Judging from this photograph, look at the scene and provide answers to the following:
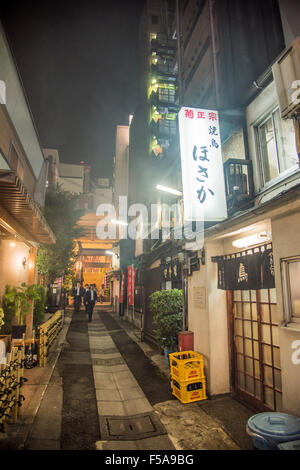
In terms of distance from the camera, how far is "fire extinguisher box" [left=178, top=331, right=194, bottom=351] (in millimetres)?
8227

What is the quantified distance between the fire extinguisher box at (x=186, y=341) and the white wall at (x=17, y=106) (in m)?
10.7

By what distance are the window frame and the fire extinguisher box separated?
3.78m

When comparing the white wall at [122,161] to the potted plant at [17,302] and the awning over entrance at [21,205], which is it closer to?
the awning over entrance at [21,205]

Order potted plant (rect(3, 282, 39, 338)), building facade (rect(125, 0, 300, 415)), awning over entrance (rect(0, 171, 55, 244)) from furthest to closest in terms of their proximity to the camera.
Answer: potted plant (rect(3, 282, 39, 338)) → awning over entrance (rect(0, 171, 55, 244)) → building facade (rect(125, 0, 300, 415))

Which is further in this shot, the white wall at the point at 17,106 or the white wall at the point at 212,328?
the white wall at the point at 17,106

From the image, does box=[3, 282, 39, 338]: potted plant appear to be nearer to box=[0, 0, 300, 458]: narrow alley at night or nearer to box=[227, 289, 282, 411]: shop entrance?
box=[0, 0, 300, 458]: narrow alley at night

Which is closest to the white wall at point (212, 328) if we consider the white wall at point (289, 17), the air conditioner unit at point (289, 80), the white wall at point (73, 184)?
the air conditioner unit at point (289, 80)

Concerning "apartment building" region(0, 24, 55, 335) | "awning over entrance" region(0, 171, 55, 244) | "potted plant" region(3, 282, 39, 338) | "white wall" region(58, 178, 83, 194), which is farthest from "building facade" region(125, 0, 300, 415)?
"white wall" region(58, 178, 83, 194)

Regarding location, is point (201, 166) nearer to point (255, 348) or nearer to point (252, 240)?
point (252, 240)

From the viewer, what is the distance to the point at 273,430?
3.83 m

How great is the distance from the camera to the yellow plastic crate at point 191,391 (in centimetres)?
688

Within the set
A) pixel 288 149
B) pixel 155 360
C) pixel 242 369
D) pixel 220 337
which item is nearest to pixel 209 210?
pixel 288 149

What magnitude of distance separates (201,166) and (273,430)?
19.9 ft
